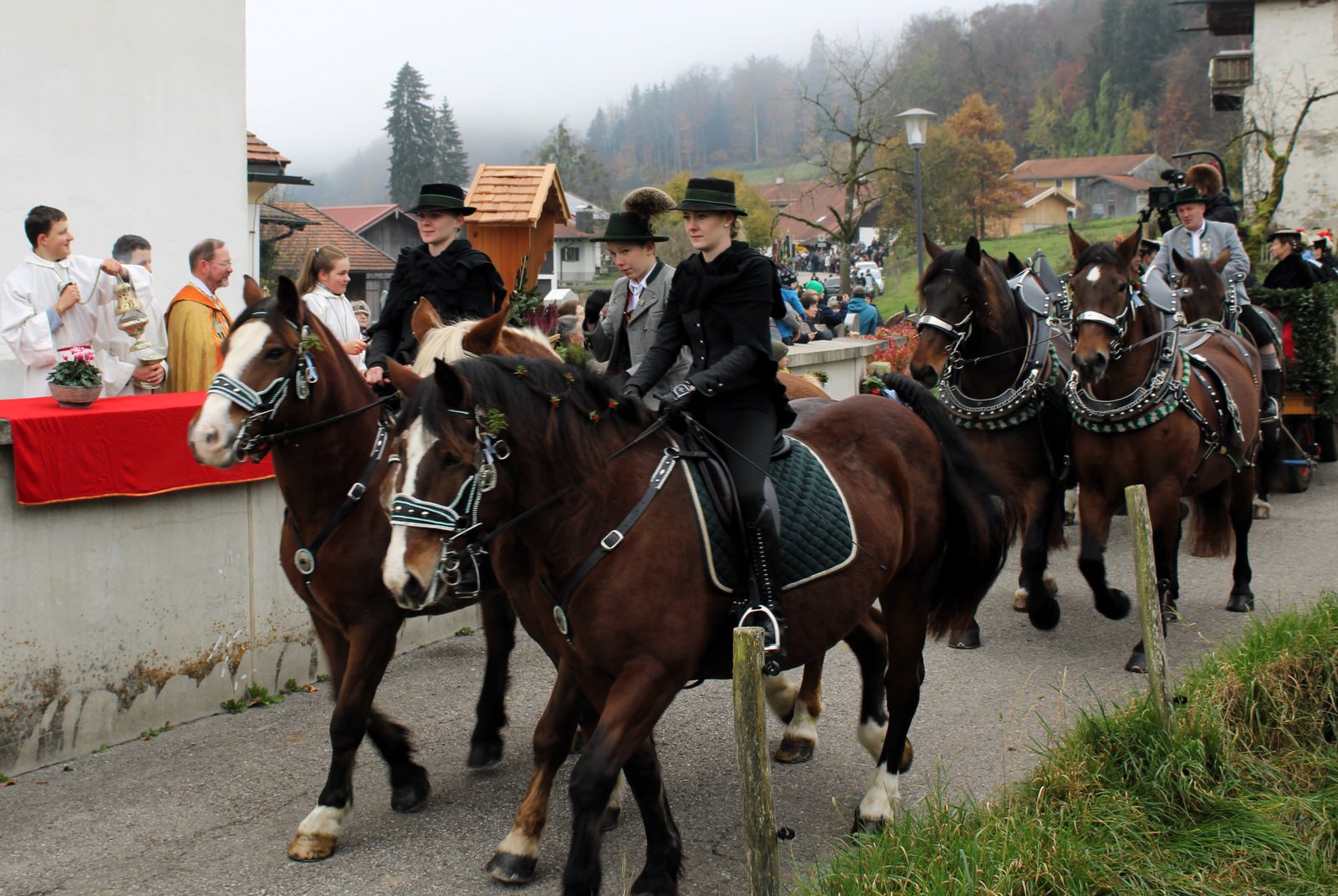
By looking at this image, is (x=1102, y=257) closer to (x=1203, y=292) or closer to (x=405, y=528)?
(x=1203, y=292)

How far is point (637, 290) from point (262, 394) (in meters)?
2.52

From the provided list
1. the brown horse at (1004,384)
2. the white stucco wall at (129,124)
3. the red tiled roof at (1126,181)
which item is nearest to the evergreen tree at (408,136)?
the red tiled roof at (1126,181)

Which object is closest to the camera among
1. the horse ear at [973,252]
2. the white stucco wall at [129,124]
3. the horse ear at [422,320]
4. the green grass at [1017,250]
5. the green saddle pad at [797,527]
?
the green saddle pad at [797,527]

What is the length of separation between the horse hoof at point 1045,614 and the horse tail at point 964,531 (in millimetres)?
2500

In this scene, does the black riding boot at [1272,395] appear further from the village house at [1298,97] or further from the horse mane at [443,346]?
the village house at [1298,97]

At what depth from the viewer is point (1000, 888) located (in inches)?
160

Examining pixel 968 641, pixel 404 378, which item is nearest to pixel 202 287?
pixel 404 378

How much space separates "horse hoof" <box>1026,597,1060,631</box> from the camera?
26.7 ft

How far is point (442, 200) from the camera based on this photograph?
6.51m

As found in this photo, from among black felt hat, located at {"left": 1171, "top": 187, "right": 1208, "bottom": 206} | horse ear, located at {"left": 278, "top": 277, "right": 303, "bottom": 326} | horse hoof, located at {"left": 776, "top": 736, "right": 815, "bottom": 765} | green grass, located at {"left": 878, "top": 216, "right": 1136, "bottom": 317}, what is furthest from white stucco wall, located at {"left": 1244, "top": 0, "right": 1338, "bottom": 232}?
horse ear, located at {"left": 278, "top": 277, "right": 303, "bottom": 326}

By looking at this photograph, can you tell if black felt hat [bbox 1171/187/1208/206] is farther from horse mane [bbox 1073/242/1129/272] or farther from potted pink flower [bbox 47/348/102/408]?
potted pink flower [bbox 47/348/102/408]

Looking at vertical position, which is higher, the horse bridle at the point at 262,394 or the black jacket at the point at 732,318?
the black jacket at the point at 732,318

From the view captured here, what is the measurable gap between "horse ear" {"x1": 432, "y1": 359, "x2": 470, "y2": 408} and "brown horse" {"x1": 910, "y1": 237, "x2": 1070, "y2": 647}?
14.6 feet

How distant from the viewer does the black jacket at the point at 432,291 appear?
21.2 feet
